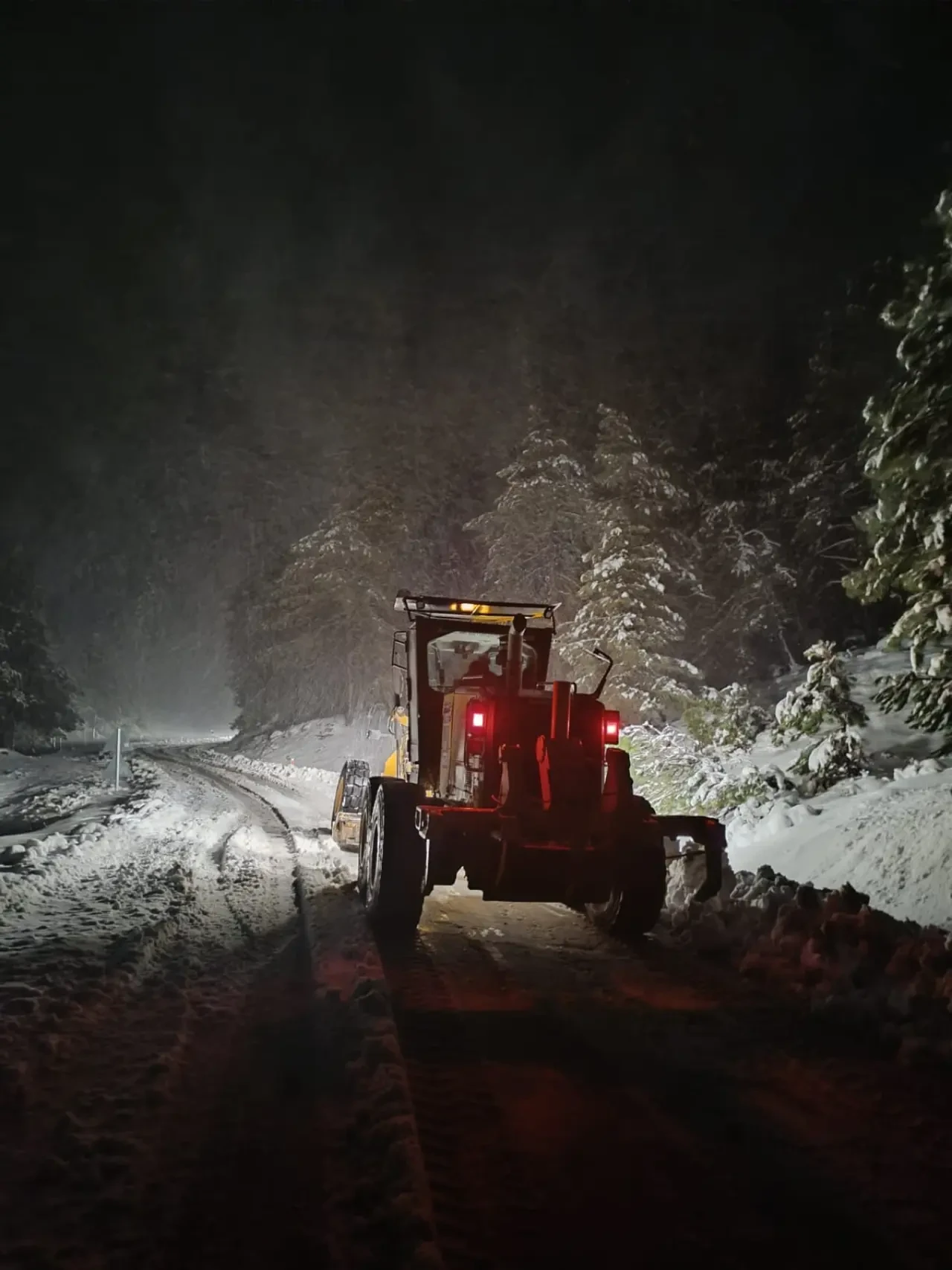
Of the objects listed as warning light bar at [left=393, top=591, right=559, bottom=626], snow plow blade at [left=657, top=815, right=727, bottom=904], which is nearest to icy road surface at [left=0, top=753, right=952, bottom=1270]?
snow plow blade at [left=657, top=815, right=727, bottom=904]

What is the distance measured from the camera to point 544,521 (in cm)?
2678

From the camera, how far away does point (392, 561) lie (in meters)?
37.5

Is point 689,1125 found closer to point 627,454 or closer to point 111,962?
point 111,962

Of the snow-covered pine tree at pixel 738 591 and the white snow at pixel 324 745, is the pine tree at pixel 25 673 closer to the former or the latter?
the white snow at pixel 324 745

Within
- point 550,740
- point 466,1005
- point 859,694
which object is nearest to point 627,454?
point 859,694

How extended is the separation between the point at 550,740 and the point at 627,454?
52.8 ft

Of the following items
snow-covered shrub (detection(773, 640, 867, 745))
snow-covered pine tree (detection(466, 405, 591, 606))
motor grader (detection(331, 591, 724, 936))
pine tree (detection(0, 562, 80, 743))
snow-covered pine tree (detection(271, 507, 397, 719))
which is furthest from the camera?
pine tree (detection(0, 562, 80, 743))

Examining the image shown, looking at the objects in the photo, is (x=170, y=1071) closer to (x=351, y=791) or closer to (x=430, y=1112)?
(x=430, y=1112)

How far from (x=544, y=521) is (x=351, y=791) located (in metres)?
14.7

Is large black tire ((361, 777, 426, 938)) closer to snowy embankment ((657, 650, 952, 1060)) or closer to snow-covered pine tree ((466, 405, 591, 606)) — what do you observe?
snowy embankment ((657, 650, 952, 1060))

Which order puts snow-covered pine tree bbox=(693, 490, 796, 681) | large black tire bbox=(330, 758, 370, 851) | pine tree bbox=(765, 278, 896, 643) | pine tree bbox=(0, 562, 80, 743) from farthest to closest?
pine tree bbox=(0, 562, 80, 743), snow-covered pine tree bbox=(693, 490, 796, 681), pine tree bbox=(765, 278, 896, 643), large black tire bbox=(330, 758, 370, 851)

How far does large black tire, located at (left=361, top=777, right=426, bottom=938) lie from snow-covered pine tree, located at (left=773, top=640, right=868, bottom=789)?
7588 millimetres

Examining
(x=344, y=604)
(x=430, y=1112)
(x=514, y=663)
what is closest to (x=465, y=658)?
(x=514, y=663)

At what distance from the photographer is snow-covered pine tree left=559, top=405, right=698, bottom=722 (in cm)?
2120
